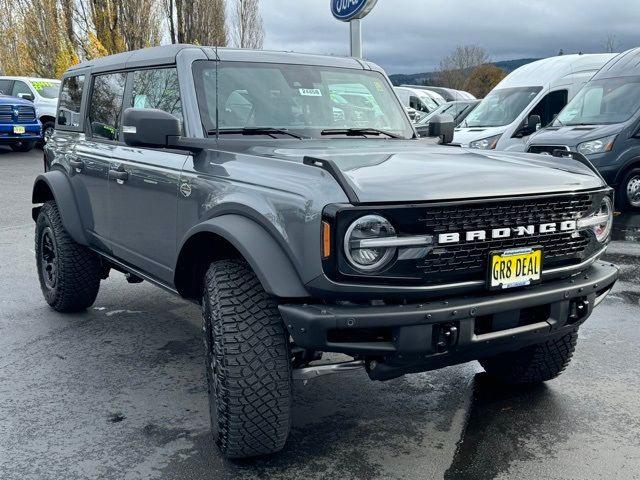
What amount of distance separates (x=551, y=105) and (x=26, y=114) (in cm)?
1330

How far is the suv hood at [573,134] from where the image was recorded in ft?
33.6

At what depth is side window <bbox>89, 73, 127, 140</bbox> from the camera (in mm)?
4859

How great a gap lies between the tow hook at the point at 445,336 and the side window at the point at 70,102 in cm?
368

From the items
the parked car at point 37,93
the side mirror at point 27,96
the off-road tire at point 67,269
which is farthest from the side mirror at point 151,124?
the parked car at point 37,93

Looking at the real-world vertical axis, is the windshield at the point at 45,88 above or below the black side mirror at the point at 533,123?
above

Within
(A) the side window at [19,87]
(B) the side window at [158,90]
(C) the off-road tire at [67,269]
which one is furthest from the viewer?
(A) the side window at [19,87]

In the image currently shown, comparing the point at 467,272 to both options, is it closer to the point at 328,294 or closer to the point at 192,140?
the point at 328,294

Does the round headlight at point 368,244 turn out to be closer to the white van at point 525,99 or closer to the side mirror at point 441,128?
the side mirror at point 441,128

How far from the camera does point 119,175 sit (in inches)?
177

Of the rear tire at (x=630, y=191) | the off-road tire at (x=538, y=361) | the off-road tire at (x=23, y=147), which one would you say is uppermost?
the off-road tire at (x=538, y=361)

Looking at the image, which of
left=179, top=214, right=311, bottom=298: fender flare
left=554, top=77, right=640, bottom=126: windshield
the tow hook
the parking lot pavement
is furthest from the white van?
the tow hook

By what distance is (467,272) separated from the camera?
9.67 feet

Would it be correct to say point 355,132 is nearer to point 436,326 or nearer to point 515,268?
point 515,268

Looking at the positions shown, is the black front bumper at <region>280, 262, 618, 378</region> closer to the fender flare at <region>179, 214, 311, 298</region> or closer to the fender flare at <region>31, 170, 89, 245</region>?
the fender flare at <region>179, 214, 311, 298</region>
